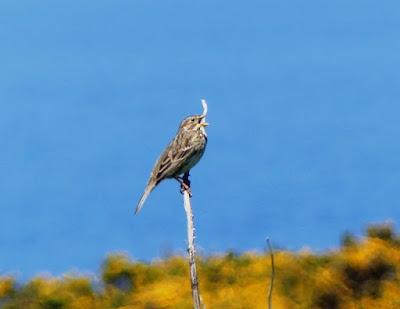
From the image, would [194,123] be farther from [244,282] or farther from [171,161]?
[244,282]

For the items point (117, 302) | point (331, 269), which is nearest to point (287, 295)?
point (331, 269)

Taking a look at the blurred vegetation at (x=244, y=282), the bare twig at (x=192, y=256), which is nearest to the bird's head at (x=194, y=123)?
the blurred vegetation at (x=244, y=282)

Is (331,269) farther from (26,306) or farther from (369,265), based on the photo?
(26,306)

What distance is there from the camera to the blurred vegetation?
10.5 meters

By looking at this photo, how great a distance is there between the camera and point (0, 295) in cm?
1143

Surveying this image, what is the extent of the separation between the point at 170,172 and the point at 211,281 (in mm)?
3177

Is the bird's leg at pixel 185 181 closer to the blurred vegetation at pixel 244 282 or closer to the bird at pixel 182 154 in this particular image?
the bird at pixel 182 154

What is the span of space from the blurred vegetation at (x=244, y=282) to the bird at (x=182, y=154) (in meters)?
1.73

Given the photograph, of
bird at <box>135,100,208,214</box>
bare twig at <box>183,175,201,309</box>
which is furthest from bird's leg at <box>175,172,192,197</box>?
bare twig at <box>183,175,201,309</box>

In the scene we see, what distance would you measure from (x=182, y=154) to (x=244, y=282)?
117 inches

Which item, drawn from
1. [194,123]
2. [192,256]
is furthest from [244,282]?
[192,256]

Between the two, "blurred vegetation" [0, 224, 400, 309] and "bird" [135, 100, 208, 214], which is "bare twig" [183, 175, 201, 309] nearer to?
"bird" [135, 100, 208, 214]

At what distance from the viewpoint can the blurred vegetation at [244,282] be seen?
34.5 feet

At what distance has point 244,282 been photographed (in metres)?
11.2
